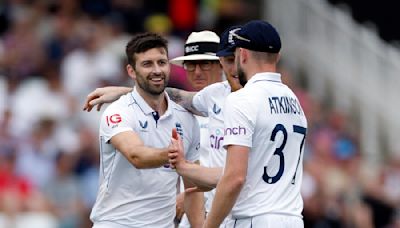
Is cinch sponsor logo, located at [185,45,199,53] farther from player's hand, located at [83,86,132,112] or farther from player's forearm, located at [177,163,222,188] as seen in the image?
player's forearm, located at [177,163,222,188]

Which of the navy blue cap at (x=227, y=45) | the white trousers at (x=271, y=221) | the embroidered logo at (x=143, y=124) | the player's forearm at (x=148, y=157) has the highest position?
the navy blue cap at (x=227, y=45)

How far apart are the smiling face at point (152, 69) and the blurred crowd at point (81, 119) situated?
17.9 ft

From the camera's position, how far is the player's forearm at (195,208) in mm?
10625

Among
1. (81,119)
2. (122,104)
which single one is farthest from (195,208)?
(81,119)

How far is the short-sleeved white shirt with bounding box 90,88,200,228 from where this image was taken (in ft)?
33.2

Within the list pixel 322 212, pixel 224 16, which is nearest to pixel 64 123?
pixel 322 212

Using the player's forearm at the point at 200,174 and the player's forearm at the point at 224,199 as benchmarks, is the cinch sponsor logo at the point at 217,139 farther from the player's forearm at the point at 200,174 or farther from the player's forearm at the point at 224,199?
the player's forearm at the point at 224,199

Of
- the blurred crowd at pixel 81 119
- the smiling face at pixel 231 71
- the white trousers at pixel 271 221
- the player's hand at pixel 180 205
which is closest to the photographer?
the white trousers at pixel 271 221

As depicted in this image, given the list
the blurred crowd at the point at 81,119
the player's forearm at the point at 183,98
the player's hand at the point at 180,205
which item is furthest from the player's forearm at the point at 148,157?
the blurred crowd at the point at 81,119

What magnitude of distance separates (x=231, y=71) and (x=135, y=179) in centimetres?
108

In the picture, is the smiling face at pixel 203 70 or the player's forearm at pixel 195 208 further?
the smiling face at pixel 203 70

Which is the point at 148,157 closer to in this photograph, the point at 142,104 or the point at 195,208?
the point at 142,104

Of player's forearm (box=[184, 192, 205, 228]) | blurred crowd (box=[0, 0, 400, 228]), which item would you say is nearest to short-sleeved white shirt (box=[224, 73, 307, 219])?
player's forearm (box=[184, 192, 205, 228])

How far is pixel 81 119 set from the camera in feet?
56.9
